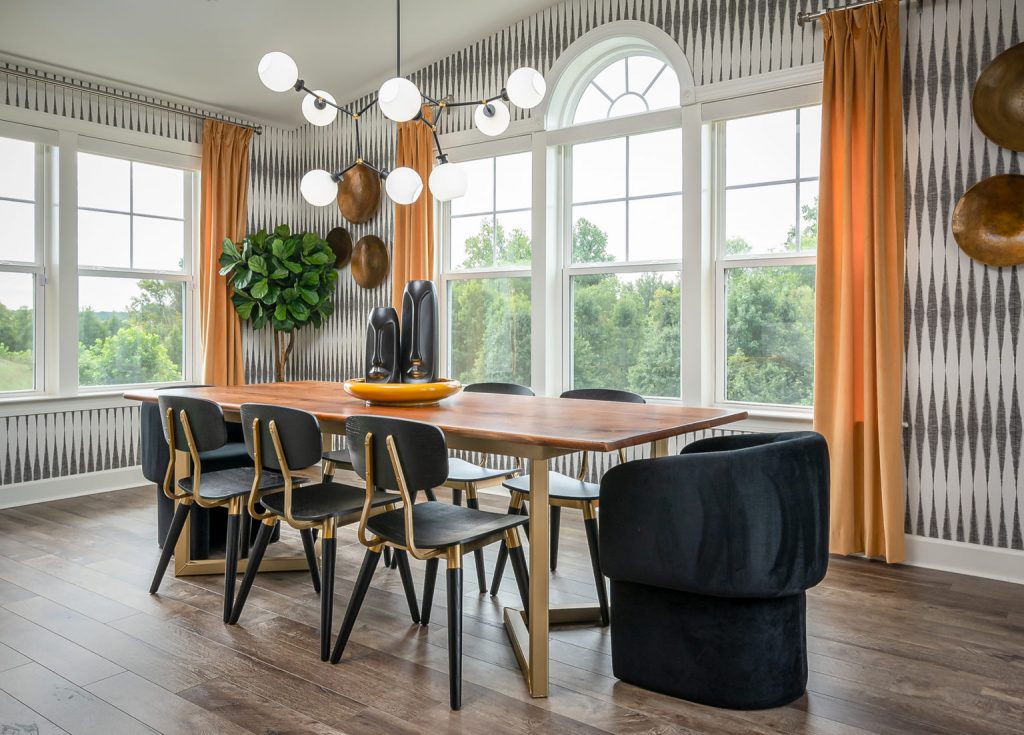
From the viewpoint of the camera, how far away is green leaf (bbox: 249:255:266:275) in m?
5.36

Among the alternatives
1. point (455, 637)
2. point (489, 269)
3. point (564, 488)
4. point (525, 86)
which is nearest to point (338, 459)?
point (564, 488)

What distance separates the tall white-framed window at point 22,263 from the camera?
4613mm

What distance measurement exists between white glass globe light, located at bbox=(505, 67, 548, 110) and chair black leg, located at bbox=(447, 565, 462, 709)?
5.80 ft

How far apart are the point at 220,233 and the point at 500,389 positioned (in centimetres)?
294

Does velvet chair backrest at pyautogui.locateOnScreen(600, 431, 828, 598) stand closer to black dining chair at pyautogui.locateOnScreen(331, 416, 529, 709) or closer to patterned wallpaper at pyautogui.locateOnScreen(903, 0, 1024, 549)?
black dining chair at pyautogui.locateOnScreen(331, 416, 529, 709)

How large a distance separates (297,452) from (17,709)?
1.02 meters

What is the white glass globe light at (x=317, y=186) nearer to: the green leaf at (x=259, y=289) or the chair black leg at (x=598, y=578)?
the chair black leg at (x=598, y=578)

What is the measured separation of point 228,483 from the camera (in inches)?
121

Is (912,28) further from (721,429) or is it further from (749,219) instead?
(721,429)

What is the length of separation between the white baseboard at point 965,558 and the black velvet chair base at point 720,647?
1.69 m

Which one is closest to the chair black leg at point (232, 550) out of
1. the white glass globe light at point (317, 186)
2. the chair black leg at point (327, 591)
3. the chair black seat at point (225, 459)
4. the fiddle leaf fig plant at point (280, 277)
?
the chair black leg at point (327, 591)

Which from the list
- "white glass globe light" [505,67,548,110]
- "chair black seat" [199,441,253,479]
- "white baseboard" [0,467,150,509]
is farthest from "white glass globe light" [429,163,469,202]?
"white baseboard" [0,467,150,509]

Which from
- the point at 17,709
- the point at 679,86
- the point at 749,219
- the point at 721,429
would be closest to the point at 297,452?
the point at 17,709

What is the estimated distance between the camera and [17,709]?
6.81ft
